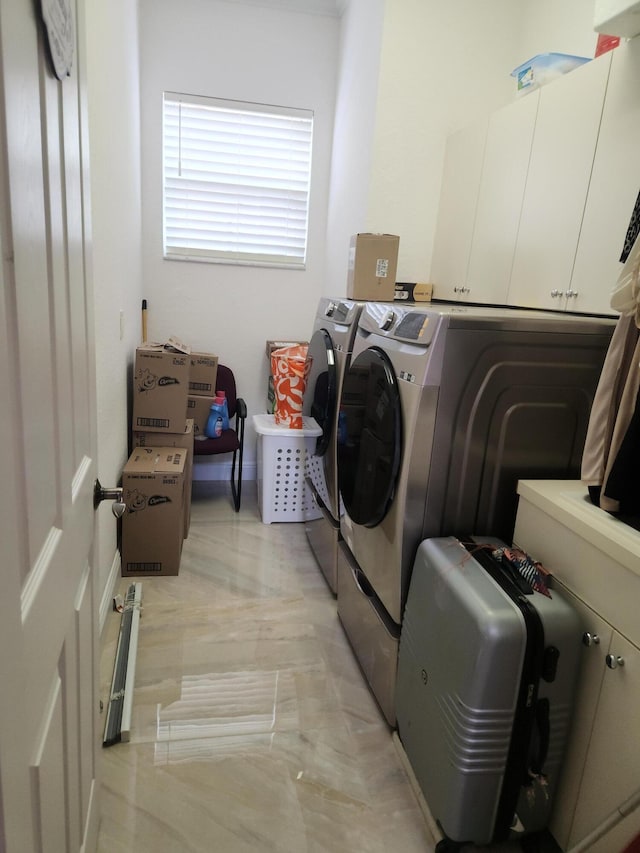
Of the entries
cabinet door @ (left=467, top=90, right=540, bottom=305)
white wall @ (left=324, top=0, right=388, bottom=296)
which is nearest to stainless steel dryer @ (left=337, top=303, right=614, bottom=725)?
cabinet door @ (left=467, top=90, right=540, bottom=305)

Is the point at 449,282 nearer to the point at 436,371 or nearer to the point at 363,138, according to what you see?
the point at 363,138

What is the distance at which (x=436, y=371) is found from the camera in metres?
1.48

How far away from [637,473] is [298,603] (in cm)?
157

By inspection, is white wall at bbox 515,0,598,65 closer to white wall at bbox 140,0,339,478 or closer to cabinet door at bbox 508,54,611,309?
cabinet door at bbox 508,54,611,309

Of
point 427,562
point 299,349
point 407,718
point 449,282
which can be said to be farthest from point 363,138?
point 407,718

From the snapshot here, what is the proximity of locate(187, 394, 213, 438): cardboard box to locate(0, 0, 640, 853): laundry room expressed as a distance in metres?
0.02

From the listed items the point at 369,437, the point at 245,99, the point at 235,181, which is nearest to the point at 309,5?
the point at 245,99

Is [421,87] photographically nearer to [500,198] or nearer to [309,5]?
[500,198]

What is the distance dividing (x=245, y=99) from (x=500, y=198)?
183 cm

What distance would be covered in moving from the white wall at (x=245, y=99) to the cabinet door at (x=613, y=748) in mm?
2849

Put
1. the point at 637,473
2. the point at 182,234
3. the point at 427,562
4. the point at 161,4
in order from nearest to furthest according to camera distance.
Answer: the point at 637,473 → the point at 427,562 → the point at 161,4 → the point at 182,234

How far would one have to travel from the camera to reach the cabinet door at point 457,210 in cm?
253

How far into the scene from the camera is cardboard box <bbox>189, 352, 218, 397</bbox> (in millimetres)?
3145

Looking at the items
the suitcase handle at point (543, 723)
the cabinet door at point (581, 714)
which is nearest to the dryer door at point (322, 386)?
the cabinet door at point (581, 714)
